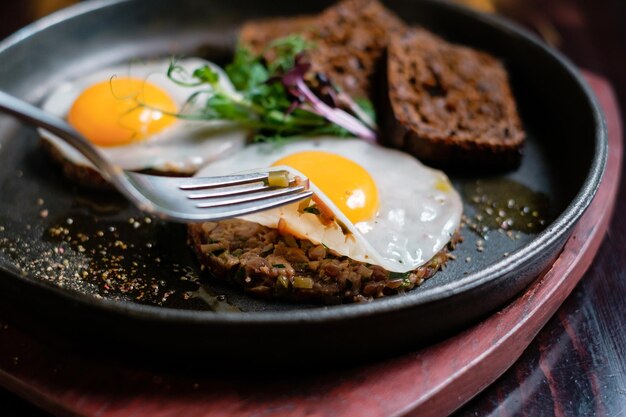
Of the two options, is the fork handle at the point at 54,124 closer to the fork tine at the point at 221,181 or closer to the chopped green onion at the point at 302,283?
the fork tine at the point at 221,181

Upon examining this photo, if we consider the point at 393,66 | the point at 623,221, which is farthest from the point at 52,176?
the point at 623,221

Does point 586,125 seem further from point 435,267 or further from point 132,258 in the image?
point 132,258

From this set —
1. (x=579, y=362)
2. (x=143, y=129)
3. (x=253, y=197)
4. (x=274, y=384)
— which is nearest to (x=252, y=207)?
(x=253, y=197)

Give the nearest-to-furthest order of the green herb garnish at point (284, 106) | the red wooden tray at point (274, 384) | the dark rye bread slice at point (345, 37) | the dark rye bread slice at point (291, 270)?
1. the red wooden tray at point (274, 384)
2. the dark rye bread slice at point (291, 270)
3. the green herb garnish at point (284, 106)
4. the dark rye bread slice at point (345, 37)

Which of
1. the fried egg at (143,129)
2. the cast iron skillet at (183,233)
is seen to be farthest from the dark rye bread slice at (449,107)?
the fried egg at (143,129)

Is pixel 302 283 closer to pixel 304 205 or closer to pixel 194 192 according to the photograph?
pixel 304 205

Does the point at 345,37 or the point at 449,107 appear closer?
the point at 449,107
